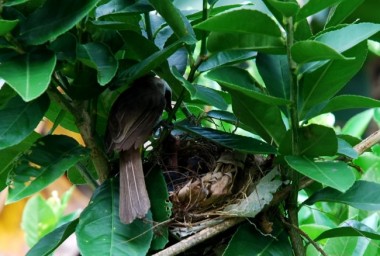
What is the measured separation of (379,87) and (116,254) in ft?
16.2

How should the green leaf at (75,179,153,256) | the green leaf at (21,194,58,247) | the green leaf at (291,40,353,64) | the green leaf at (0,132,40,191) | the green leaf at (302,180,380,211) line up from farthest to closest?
the green leaf at (21,194,58,247) → the green leaf at (0,132,40,191) → the green leaf at (302,180,380,211) → the green leaf at (75,179,153,256) → the green leaf at (291,40,353,64)

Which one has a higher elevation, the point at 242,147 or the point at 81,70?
the point at 81,70

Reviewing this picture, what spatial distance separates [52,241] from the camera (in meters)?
1.28

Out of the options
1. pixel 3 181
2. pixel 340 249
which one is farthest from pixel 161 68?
pixel 340 249

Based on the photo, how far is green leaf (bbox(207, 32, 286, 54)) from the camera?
1125mm

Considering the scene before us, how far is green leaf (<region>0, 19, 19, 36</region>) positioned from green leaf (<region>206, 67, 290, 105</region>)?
0.32 meters

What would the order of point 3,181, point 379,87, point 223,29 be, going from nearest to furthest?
point 223,29, point 3,181, point 379,87

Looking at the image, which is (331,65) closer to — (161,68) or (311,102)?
(311,102)

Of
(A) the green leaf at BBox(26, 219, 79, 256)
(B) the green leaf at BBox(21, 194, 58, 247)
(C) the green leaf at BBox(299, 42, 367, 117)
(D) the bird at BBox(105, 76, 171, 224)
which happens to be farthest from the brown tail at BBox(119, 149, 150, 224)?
(B) the green leaf at BBox(21, 194, 58, 247)

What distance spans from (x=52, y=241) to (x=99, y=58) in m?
0.37

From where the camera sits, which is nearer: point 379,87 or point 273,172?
point 273,172

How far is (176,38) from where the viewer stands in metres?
1.26

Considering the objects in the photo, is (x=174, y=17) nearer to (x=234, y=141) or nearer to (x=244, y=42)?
(x=244, y=42)

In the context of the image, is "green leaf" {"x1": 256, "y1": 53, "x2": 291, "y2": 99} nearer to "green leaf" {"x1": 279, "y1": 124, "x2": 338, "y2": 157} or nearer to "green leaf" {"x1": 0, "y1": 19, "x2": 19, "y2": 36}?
"green leaf" {"x1": 279, "y1": 124, "x2": 338, "y2": 157}
